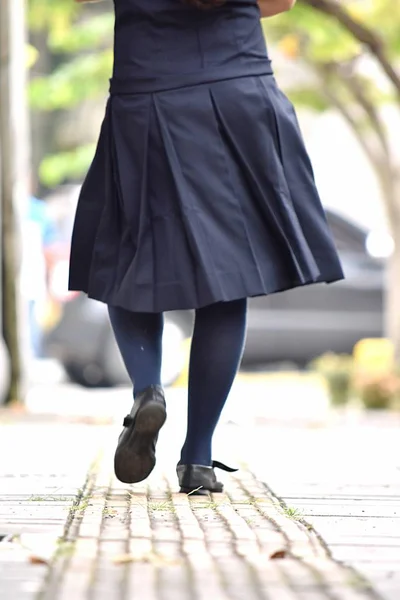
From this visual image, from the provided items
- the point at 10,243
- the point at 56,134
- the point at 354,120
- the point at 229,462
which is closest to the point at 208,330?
the point at 229,462

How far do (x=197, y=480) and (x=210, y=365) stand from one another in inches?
12.6

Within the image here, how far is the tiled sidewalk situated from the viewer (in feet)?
9.57

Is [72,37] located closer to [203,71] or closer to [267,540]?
[203,71]

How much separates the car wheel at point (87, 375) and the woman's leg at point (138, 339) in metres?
9.14

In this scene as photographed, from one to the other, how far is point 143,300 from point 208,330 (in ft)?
0.84

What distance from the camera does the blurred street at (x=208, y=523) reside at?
2.98 meters

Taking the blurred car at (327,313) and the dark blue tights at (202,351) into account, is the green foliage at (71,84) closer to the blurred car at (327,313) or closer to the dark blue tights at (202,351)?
the blurred car at (327,313)

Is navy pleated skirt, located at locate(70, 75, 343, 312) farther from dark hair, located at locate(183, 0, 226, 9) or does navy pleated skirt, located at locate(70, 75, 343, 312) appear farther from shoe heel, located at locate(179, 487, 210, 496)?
shoe heel, located at locate(179, 487, 210, 496)

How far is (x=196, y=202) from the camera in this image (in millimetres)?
4336

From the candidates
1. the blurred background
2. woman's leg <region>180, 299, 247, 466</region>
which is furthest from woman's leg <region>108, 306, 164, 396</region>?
the blurred background

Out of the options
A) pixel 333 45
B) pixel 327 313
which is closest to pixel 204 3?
pixel 333 45

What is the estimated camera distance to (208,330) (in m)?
4.47

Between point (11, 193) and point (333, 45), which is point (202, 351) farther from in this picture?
point (333, 45)

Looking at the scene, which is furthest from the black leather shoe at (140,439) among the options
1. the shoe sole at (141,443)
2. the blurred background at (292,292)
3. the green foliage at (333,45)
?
the green foliage at (333,45)
